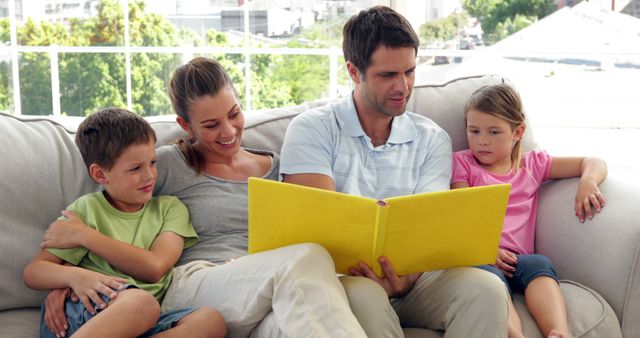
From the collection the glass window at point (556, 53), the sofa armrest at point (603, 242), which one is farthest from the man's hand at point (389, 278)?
the glass window at point (556, 53)

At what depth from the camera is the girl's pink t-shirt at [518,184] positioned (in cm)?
226

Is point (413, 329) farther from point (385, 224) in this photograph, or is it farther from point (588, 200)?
point (588, 200)

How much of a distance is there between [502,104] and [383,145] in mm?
367

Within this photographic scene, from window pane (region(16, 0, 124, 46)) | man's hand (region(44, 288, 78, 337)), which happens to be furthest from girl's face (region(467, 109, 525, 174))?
window pane (region(16, 0, 124, 46))

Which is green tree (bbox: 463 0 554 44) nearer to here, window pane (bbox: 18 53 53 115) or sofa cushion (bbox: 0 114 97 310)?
window pane (bbox: 18 53 53 115)

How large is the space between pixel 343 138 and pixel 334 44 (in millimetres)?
2934

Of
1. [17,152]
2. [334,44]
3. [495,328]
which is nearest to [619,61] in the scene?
[334,44]

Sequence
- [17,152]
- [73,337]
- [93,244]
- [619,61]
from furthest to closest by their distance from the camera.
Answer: [619,61]
[17,152]
[93,244]
[73,337]

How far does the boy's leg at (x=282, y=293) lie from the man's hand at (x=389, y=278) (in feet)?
0.38

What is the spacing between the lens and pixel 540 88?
4703 millimetres

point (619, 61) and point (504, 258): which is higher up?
point (619, 61)

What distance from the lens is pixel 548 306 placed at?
77.7 inches

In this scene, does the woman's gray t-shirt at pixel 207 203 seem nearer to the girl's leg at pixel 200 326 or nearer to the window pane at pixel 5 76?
the girl's leg at pixel 200 326

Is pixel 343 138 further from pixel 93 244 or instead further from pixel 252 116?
pixel 93 244
